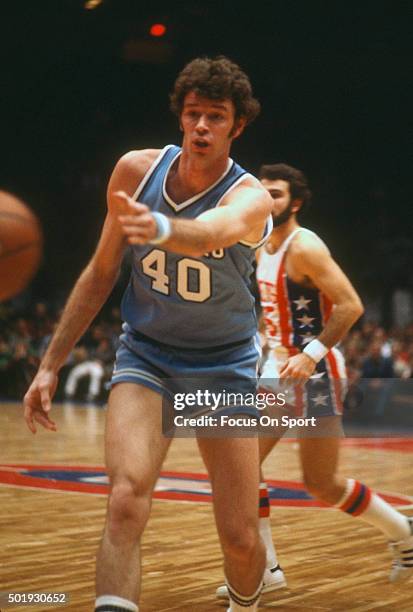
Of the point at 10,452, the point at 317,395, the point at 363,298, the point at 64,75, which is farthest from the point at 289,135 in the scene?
the point at 317,395

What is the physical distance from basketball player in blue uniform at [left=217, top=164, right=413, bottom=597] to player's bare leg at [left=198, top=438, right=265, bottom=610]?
1175 millimetres

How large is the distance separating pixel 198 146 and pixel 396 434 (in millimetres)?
11552

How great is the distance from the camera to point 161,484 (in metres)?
7.89

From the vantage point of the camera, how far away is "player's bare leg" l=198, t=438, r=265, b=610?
127 inches

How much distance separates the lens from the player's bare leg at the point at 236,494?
324cm

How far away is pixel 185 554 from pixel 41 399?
7.02 ft

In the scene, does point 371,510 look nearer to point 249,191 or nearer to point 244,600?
point 244,600

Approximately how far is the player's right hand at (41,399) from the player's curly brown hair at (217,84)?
1.01 metres

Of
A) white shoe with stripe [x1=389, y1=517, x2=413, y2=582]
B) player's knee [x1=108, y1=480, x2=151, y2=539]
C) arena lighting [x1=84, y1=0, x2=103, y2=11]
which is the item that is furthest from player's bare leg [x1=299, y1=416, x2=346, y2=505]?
arena lighting [x1=84, y1=0, x2=103, y2=11]

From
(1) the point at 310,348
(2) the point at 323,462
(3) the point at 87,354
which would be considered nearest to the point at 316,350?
(1) the point at 310,348

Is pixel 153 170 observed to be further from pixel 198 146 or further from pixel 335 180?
A: pixel 335 180

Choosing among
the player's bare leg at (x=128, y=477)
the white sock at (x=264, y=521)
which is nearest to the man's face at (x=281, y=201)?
the white sock at (x=264, y=521)

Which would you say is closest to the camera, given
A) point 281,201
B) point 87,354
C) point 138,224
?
point 138,224

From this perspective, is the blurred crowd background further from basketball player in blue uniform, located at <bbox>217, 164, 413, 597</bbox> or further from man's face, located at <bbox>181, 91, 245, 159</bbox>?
man's face, located at <bbox>181, 91, 245, 159</bbox>
